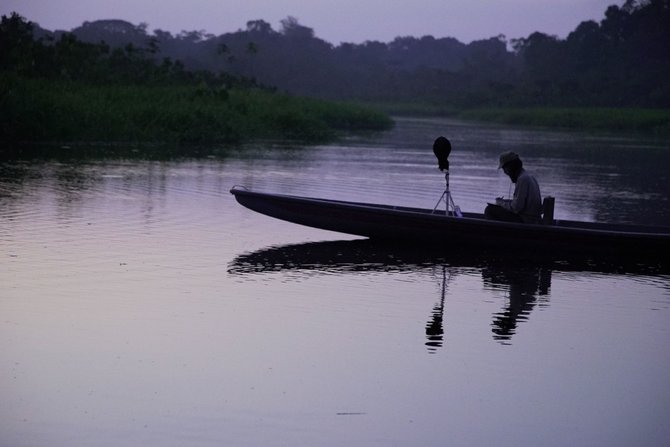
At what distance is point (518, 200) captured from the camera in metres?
11.9

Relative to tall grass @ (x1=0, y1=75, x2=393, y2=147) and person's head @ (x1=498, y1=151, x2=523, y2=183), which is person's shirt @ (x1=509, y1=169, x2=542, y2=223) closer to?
person's head @ (x1=498, y1=151, x2=523, y2=183)

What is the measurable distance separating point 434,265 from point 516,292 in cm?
146

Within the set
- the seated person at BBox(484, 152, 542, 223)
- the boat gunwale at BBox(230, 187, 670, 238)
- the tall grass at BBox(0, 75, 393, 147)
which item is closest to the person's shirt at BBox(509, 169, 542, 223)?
the seated person at BBox(484, 152, 542, 223)

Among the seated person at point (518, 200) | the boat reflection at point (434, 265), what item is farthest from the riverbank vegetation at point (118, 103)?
the seated person at point (518, 200)

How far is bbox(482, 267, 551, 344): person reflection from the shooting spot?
8.55 metres

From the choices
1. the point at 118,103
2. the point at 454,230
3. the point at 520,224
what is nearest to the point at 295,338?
the point at 454,230

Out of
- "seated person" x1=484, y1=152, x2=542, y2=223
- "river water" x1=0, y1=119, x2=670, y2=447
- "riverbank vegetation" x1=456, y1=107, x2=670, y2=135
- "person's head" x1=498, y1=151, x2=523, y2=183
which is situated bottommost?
"river water" x1=0, y1=119, x2=670, y2=447

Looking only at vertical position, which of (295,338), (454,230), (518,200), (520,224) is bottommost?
(295,338)

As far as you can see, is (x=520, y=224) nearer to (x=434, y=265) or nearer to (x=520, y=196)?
(x=520, y=196)

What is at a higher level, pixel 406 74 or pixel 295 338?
pixel 406 74

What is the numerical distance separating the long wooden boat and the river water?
216 mm

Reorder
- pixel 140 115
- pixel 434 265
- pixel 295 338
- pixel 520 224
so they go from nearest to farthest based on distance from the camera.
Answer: pixel 295 338, pixel 434 265, pixel 520 224, pixel 140 115

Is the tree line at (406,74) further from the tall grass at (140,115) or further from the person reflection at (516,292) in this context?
the person reflection at (516,292)

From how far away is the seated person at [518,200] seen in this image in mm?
11781
